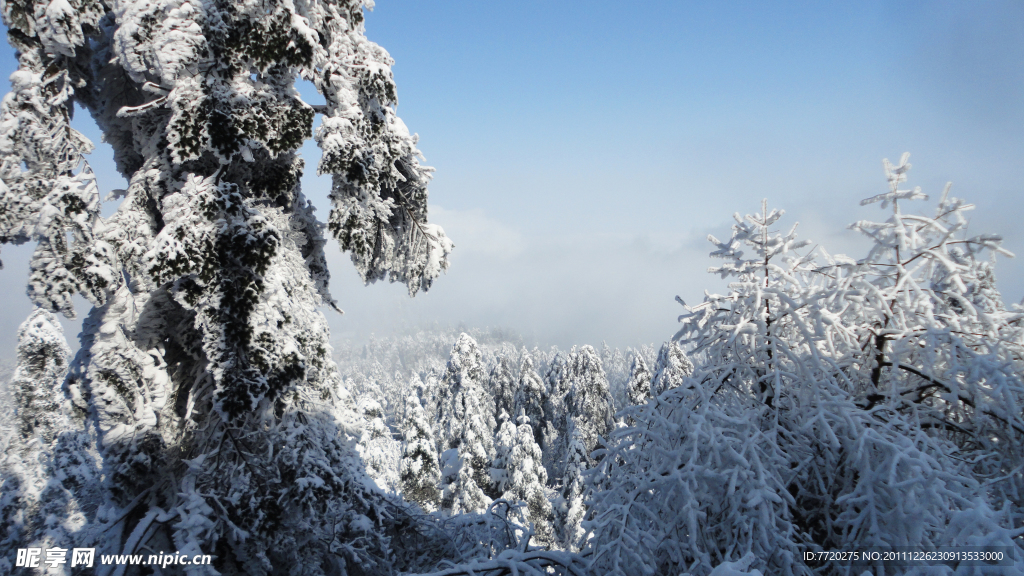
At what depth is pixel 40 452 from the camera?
18.3 meters

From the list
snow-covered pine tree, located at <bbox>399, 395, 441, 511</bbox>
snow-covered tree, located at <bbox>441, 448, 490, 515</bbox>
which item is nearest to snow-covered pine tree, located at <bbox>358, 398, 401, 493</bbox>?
snow-covered pine tree, located at <bbox>399, 395, 441, 511</bbox>

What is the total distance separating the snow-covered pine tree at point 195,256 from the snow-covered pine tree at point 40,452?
17081mm

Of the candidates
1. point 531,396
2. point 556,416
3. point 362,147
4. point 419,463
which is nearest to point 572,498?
point 419,463

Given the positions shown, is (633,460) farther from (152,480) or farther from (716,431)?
(152,480)

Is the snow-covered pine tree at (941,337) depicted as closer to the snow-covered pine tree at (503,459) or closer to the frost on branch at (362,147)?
the frost on branch at (362,147)

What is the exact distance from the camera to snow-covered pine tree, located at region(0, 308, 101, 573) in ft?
53.3

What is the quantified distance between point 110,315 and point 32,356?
68.2 ft

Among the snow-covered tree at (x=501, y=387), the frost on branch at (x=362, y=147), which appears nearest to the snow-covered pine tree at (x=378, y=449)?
the frost on branch at (x=362, y=147)

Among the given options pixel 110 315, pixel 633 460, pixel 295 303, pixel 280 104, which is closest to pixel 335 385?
pixel 295 303

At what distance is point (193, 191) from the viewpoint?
403 centimetres

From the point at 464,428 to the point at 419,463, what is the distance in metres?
4.81

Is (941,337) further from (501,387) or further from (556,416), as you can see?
(501,387)

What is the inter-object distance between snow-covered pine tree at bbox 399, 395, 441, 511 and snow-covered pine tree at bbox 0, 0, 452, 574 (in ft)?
58.0

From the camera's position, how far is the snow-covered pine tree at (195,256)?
3.78 metres
